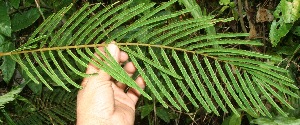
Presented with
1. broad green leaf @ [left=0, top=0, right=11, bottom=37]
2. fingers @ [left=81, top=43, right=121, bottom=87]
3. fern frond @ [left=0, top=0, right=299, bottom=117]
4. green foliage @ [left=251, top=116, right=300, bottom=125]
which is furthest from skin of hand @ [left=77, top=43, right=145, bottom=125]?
green foliage @ [left=251, top=116, right=300, bottom=125]

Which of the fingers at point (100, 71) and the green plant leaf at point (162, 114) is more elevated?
the fingers at point (100, 71)

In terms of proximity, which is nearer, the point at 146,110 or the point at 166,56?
the point at 166,56

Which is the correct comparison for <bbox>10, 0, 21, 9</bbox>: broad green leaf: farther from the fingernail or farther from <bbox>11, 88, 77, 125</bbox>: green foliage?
<bbox>11, 88, 77, 125</bbox>: green foliage

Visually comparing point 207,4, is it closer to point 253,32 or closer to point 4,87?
point 253,32

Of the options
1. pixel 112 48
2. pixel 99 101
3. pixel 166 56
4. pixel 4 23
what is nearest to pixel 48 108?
pixel 4 23

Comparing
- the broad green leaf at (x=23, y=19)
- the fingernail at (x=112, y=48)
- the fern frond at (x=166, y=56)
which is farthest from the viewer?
the broad green leaf at (x=23, y=19)

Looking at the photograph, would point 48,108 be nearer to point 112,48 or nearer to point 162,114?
point 162,114

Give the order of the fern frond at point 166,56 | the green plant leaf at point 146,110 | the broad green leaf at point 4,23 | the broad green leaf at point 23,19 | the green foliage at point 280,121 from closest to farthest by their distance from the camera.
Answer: the fern frond at point 166,56 → the green foliage at point 280,121 → the broad green leaf at point 4,23 → the broad green leaf at point 23,19 → the green plant leaf at point 146,110

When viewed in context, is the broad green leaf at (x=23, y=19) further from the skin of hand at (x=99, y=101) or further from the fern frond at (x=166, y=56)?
the fern frond at (x=166, y=56)

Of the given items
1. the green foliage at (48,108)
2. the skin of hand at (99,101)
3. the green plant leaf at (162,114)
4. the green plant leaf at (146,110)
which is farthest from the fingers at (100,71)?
the green foliage at (48,108)

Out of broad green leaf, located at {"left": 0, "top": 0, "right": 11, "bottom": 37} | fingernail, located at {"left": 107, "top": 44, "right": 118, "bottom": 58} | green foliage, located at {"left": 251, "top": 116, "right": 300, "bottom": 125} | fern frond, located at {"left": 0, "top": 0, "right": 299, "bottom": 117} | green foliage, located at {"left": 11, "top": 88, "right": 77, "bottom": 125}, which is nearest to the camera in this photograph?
fern frond, located at {"left": 0, "top": 0, "right": 299, "bottom": 117}

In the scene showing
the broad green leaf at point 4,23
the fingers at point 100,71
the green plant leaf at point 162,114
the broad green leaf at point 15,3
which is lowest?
Result: the green plant leaf at point 162,114

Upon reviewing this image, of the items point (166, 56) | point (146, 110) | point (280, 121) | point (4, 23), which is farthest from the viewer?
point (146, 110)
